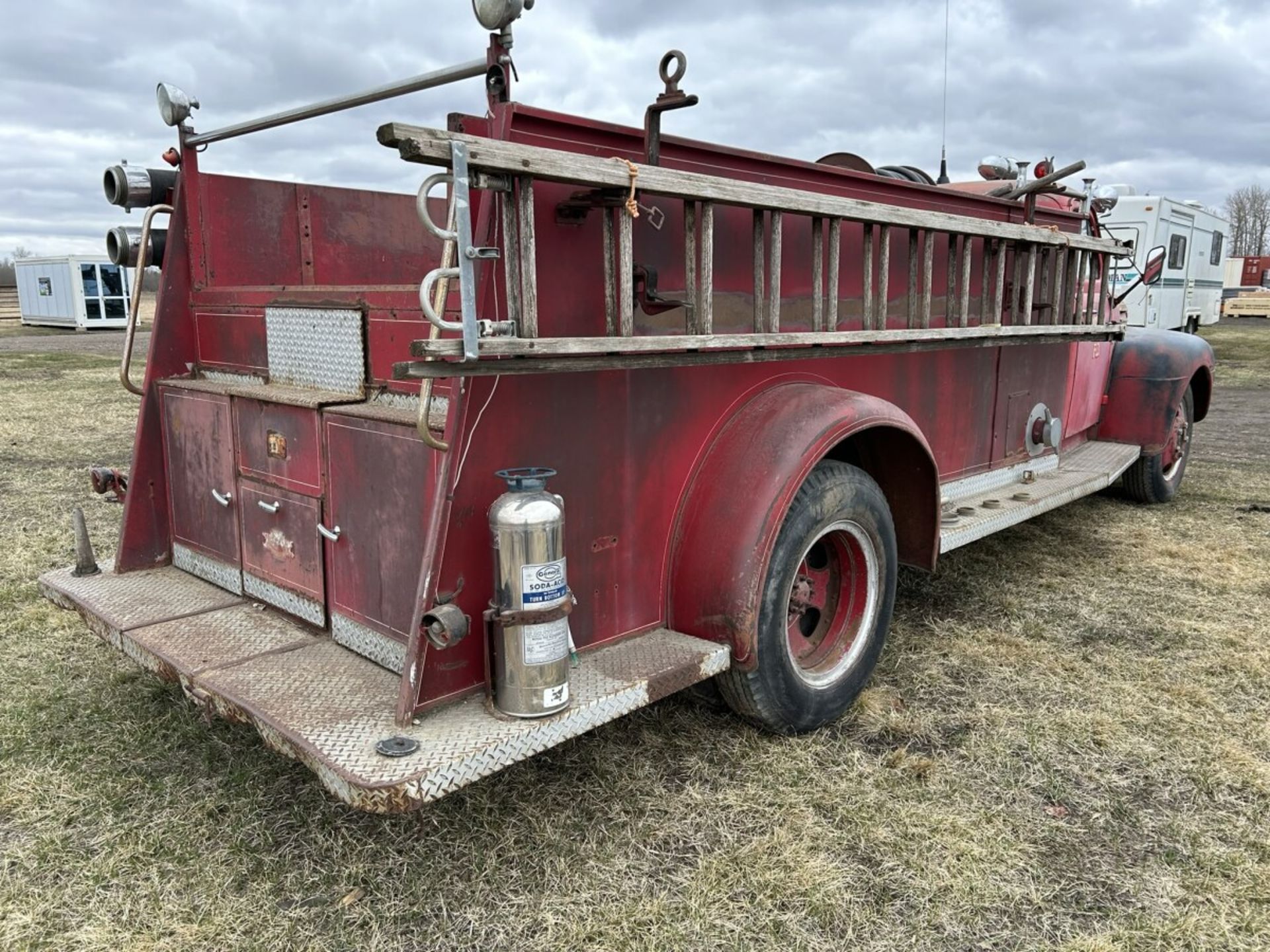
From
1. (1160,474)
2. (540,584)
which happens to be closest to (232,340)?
(540,584)

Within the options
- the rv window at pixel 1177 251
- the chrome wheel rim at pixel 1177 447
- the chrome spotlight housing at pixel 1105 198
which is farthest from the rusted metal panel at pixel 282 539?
the rv window at pixel 1177 251

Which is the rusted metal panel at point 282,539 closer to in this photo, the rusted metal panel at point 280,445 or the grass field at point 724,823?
the rusted metal panel at point 280,445

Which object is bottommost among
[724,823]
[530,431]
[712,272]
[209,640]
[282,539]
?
[724,823]

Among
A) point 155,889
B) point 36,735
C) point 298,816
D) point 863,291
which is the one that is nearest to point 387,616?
point 298,816

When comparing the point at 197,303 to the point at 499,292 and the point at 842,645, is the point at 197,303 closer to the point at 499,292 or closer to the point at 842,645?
the point at 499,292

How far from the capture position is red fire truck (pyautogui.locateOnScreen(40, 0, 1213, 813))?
7.35 ft

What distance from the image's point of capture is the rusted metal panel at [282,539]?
2.88 metres

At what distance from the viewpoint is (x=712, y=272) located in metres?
2.70

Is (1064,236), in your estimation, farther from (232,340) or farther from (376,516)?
(232,340)

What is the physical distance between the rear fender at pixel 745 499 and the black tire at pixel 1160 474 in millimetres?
3921

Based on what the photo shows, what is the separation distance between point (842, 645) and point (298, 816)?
178 cm

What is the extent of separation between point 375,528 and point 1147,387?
5.13 m

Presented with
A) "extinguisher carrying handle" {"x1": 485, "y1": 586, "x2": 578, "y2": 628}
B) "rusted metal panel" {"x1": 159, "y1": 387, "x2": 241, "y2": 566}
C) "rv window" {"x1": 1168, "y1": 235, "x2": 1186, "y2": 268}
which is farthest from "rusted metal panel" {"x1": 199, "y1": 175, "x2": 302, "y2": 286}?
"rv window" {"x1": 1168, "y1": 235, "x2": 1186, "y2": 268}

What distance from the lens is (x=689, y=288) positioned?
8.38 ft
